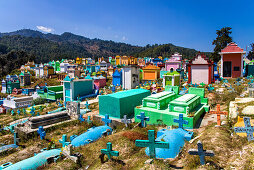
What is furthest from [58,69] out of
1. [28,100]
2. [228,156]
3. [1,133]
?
[228,156]

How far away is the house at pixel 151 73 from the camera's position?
2682cm

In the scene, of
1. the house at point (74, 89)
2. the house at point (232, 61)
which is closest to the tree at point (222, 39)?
the house at point (232, 61)

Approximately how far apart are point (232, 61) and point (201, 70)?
5061mm

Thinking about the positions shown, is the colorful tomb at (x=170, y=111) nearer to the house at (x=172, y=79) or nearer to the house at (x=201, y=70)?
the house at (x=172, y=79)

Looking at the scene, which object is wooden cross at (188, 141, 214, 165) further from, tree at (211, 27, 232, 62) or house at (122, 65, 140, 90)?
→ tree at (211, 27, 232, 62)

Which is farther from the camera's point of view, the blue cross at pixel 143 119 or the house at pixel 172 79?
the house at pixel 172 79

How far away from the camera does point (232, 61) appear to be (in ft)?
72.9

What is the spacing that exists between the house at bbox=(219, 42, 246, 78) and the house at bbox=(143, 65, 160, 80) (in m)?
8.57

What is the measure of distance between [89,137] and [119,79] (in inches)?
666

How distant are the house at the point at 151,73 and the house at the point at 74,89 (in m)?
9.53

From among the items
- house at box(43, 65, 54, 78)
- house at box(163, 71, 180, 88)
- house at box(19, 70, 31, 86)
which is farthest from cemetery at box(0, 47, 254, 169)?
house at box(43, 65, 54, 78)

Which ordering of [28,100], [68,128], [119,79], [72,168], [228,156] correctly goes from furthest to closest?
1. [119,79]
2. [28,100]
3. [68,128]
4. [72,168]
5. [228,156]

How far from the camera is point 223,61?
22625 millimetres

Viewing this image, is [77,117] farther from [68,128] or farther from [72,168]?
[72,168]
